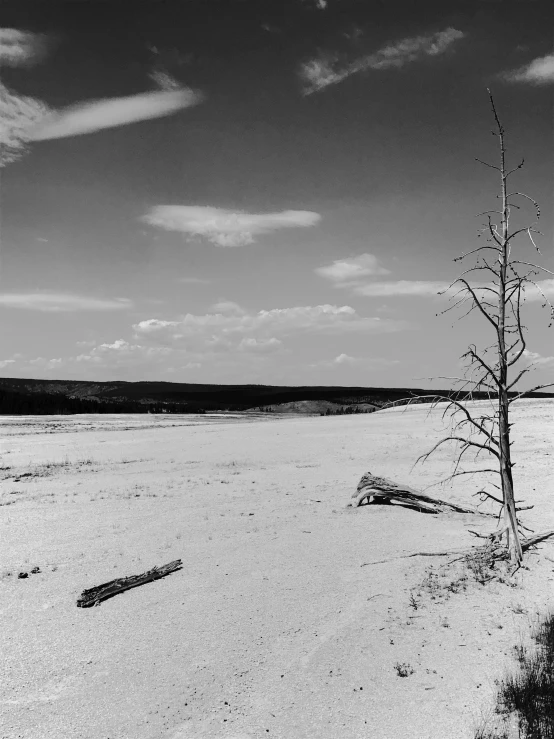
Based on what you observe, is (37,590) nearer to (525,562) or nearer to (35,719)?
(35,719)

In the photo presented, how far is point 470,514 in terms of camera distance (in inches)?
591

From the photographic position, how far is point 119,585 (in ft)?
33.3

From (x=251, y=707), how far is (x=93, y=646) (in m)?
2.83

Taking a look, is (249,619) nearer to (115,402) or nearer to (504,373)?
(504,373)

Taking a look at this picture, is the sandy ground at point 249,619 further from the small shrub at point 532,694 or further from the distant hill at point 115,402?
the distant hill at point 115,402

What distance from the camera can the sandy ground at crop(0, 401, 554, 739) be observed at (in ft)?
20.7

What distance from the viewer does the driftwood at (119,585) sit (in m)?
9.51

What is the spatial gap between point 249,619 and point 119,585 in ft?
9.05

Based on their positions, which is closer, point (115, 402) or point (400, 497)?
point (400, 497)

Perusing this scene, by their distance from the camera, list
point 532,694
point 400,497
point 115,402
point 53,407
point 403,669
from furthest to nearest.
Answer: point 115,402 < point 53,407 < point 400,497 < point 403,669 < point 532,694

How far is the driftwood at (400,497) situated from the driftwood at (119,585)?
6.60 metres

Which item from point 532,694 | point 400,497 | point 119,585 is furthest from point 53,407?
point 532,694

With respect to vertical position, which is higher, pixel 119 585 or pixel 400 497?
pixel 400 497

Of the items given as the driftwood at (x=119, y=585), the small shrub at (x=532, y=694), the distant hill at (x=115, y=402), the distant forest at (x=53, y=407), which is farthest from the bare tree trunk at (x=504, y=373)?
the distant forest at (x=53, y=407)
